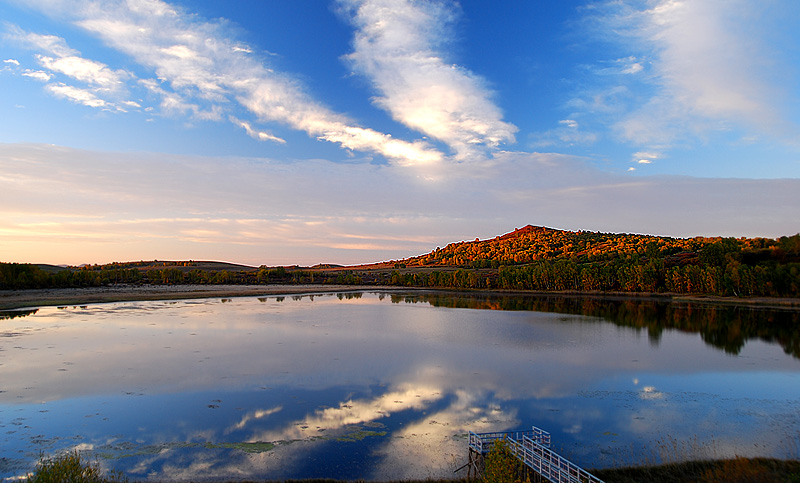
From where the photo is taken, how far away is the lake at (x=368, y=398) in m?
15.5

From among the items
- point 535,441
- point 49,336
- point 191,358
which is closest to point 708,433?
point 535,441

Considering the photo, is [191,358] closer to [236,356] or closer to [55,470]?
[236,356]

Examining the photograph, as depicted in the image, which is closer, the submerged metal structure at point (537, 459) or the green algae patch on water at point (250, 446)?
the submerged metal structure at point (537, 459)

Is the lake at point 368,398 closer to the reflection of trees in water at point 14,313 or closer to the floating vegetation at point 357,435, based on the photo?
the floating vegetation at point 357,435

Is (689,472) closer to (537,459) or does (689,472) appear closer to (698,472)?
(698,472)

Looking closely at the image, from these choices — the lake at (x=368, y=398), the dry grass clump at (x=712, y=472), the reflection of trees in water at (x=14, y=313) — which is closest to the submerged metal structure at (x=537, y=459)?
the lake at (x=368, y=398)

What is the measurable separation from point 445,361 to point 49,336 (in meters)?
35.7

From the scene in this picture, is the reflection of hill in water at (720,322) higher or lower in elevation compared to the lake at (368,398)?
lower

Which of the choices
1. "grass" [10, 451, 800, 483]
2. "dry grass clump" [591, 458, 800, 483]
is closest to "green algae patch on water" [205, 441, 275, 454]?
"grass" [10, 451, 800, 483]

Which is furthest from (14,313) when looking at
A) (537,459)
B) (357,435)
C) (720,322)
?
(720,322)

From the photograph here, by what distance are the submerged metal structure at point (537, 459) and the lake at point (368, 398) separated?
32.3 inches

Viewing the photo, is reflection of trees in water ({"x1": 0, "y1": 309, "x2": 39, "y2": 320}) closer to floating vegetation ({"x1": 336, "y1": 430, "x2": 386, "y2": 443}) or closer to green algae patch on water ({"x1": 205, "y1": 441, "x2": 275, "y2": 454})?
green algae patch on water ({"x1": 205, "y1": 441, "x2": 275, "y2": 454})

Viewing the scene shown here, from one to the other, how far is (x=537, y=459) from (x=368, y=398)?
413 inches

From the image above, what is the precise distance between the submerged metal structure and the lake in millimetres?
820
